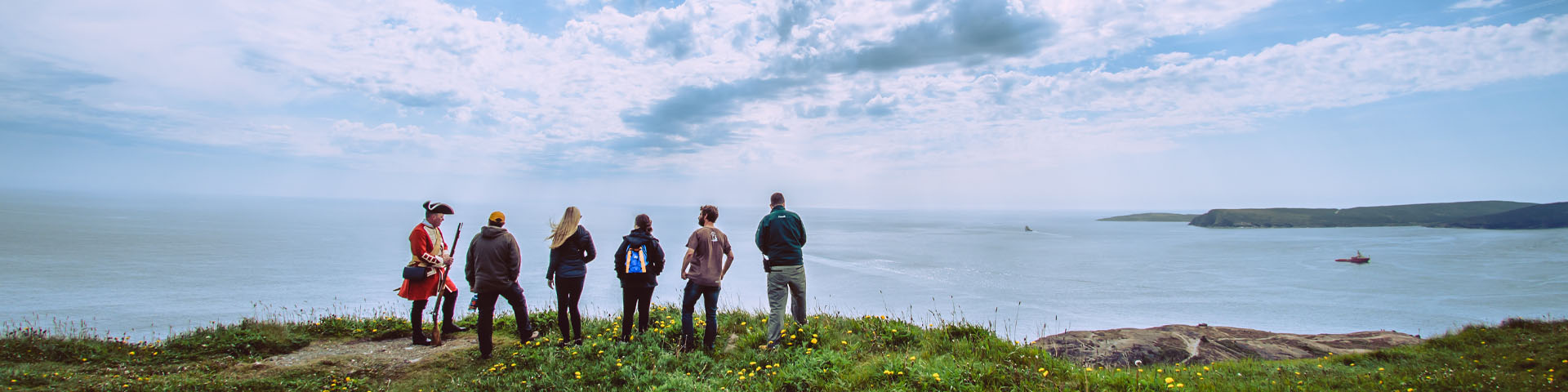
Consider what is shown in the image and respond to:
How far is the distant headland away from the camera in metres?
A: 154

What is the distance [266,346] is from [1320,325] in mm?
59442

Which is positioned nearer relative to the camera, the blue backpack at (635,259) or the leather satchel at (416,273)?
the blue backpack at (635,259)

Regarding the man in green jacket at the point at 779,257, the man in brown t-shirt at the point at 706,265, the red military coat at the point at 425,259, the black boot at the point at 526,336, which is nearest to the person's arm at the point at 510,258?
the black boot at the point at 526,336

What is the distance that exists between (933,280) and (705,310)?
196 ft

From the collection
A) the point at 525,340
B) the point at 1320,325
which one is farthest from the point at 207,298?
the point at 1320,325

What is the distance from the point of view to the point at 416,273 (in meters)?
8.20

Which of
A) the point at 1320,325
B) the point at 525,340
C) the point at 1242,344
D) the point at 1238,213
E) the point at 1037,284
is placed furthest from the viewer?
the point at 1238,213

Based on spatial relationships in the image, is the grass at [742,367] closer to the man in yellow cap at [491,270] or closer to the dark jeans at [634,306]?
the dark jeans at [634,306]

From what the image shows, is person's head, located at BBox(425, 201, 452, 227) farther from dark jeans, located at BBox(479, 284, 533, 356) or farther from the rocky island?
the rocky island

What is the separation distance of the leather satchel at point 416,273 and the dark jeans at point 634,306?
2813 millimetres

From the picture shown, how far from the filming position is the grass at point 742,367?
6180 mm

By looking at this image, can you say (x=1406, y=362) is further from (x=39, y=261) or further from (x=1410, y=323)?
(x=39, y=261)

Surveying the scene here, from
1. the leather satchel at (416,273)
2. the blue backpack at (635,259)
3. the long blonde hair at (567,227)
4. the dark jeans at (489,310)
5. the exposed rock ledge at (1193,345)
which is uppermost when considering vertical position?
the long blonde hair at (567,227)

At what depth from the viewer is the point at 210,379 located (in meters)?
6.83
